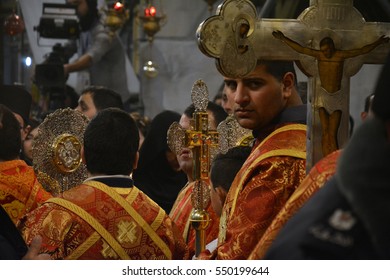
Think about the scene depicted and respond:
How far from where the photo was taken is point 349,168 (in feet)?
6.86

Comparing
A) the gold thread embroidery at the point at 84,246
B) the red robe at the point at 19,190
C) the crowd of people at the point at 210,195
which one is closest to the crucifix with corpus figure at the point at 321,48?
the crowd of people at the point at 210,195

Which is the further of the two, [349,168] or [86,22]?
[86,22]

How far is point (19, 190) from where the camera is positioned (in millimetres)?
5230

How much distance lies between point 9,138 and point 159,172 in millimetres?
1992

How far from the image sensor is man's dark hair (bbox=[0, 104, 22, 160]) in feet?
17.3

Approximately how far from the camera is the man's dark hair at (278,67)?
3.85m

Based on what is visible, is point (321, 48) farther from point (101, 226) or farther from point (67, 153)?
point (67, 153)

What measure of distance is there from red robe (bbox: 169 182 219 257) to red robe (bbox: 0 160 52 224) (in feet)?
1.98

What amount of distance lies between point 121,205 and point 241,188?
2.08ft

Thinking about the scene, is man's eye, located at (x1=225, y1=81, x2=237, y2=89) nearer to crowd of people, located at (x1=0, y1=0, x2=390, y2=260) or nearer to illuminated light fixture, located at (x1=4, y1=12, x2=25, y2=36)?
crowd of people, located at (x1=0, y1=0, x2=390, y2=260)

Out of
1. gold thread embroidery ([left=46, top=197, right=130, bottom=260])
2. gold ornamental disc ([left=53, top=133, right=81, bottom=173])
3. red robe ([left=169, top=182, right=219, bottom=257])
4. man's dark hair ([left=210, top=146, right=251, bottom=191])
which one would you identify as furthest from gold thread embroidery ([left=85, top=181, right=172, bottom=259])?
gold ornamental disc ([left=53, top=133, right=81, bottom=173])

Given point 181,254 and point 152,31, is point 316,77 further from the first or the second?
point 152,31
